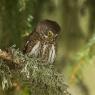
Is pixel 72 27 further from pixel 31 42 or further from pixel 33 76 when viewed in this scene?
pixel 33 76

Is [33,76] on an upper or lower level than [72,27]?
lower

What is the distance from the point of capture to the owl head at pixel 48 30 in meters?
2.37

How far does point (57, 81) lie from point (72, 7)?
7.18 ft

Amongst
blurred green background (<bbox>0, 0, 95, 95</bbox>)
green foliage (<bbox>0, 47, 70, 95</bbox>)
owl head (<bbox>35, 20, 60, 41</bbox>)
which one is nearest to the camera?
green foliage (<bbox>0, 47, 70, 95</bbox>)

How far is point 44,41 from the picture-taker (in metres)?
2.42

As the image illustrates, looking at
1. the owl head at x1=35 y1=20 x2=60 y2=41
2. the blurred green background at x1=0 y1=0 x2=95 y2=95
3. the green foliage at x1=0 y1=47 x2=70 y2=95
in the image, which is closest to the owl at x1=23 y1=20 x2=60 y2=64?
the owl head at x1=35 y1=20 x2=60 y2=41

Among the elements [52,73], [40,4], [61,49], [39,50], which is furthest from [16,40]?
[61,49]

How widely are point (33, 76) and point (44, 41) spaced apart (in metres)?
0.42

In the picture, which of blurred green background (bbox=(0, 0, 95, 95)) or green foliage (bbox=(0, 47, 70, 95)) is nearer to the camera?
green foliage (bbox=(0, 47, 70, 95))

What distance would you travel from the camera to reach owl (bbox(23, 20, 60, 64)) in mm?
2379

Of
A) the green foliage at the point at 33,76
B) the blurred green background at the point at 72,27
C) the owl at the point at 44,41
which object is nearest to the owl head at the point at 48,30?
the owl at the point at 44,41

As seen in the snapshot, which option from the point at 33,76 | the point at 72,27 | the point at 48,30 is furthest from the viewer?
the point at 72,27

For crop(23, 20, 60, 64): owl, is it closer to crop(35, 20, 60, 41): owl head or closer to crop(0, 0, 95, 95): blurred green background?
crop(35, 20, 60, 41): owl head

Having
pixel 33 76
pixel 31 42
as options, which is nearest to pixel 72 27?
pixel 31 42
